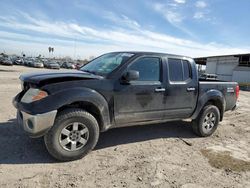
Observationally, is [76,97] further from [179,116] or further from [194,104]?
[194,104]

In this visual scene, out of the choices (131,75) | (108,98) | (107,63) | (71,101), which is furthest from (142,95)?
(71,101)

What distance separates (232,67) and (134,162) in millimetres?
34455

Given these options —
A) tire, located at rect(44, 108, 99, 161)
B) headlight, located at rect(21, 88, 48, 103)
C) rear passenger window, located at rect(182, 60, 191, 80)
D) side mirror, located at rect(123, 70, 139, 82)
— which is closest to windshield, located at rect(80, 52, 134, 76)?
side mirror, located at rect(123, 70, 139, 82)

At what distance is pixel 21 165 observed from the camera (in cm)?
374

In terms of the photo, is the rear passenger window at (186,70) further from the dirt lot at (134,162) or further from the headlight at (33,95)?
the headlight at (33,95)

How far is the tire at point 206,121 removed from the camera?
5777 mm

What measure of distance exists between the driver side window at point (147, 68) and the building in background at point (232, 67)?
1178 inches

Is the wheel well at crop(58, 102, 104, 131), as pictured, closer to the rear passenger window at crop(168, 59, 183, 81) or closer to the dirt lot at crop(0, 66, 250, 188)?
the dirt lot at crop(0, 66, 250, 188)

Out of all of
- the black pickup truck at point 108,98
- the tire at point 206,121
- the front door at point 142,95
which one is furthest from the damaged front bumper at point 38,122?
the tire at point 206,121

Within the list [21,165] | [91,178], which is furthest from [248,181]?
[21,165]

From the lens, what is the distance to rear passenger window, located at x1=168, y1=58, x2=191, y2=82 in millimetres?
5168

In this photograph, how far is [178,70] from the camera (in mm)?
5301

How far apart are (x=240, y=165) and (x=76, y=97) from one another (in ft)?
10.4

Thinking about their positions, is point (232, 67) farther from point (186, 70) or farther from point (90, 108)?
point (90, 108)
